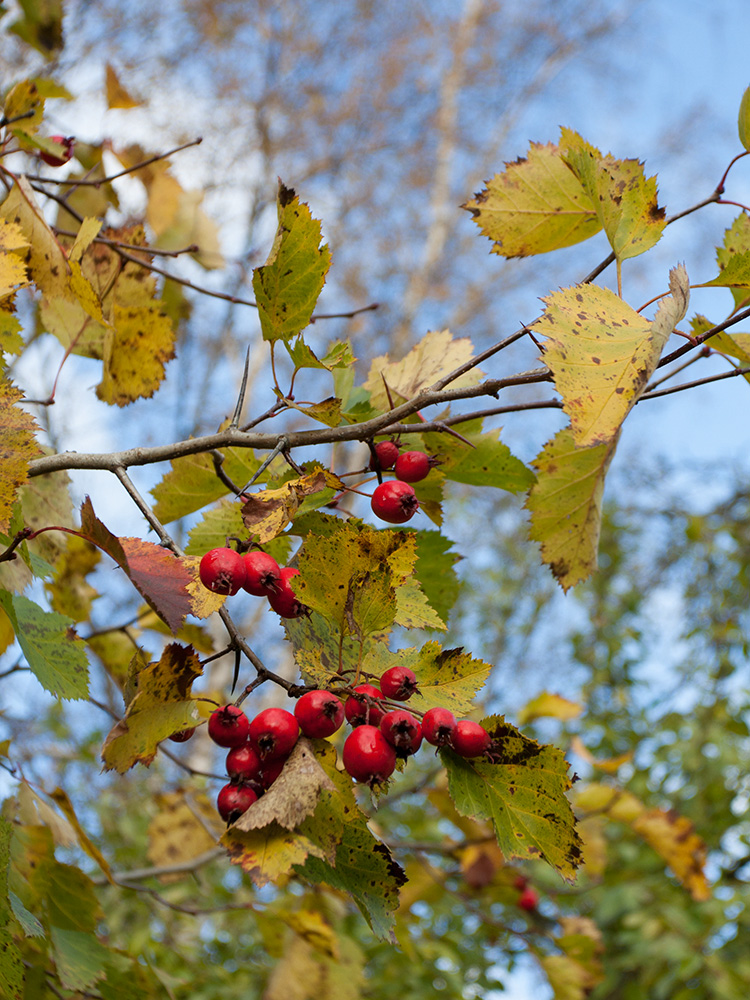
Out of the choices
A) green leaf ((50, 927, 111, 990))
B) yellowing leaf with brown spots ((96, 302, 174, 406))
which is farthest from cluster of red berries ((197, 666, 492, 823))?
yellowing leaf with brown spots ((96, 302, 174, 406))

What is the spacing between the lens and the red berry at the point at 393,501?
27.5 inches

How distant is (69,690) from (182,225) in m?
1.13

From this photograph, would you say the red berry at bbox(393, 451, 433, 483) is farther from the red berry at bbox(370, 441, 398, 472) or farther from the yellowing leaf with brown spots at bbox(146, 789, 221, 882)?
the yellowing leaf with brown spots at bbox(146, 789, 221, 882)

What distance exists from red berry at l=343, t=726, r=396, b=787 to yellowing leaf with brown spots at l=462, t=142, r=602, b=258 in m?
0.58

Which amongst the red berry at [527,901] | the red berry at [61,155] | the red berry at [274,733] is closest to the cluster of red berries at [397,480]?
the red berry at [274,733]

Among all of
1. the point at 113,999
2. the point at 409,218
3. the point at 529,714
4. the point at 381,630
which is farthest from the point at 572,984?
the point at 409,218

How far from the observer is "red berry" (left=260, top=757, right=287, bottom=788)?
0.60m

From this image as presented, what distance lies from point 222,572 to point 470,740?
9.4 inches

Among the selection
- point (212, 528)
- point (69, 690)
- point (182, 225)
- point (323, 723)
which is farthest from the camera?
point (182, 225)

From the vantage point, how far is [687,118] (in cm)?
874

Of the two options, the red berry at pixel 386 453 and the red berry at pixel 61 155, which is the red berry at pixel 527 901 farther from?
the red berry at pixel 61 155

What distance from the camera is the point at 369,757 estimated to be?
56 centimetres

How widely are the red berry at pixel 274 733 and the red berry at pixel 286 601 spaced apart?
0.30 ft

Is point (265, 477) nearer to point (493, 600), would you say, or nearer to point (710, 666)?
point (710, 666)
